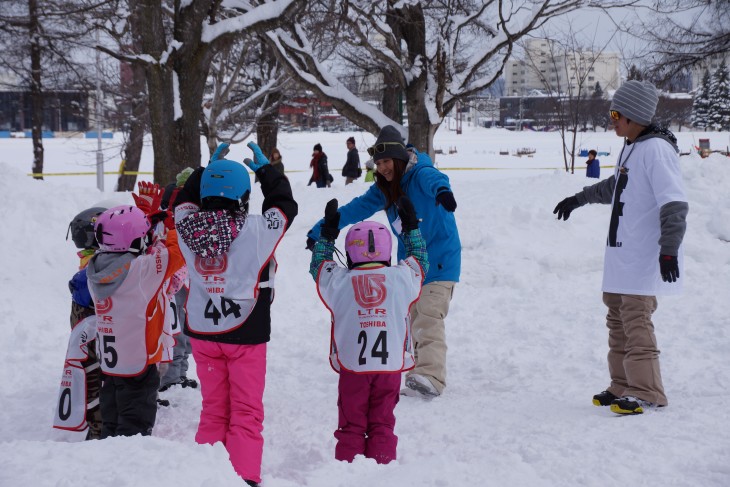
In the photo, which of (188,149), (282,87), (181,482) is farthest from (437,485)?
(282,87)

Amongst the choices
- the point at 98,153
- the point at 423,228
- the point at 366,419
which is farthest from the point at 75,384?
the point at 98,153

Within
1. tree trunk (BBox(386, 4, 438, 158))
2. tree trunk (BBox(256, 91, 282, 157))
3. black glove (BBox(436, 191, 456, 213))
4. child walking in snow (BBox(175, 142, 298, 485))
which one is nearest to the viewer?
child walking in snow (BBox(175, 142, 298, 485))

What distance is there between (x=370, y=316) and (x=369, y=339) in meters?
0.12

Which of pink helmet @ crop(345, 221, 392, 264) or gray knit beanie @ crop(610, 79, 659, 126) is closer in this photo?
pink helmet @ crop(345, 221, 392, 264)

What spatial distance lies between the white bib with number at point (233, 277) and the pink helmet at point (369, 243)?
0.41 metres

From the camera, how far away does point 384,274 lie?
376 centimetres

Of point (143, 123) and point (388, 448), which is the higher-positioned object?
point (143, 123)

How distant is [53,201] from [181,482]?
8091 millimetres

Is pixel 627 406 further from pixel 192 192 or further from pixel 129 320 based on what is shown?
pixel 129 320

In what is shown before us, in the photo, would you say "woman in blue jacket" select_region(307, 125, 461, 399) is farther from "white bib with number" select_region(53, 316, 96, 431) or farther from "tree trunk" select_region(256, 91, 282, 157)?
"tree trunk" select_region(256, 91, 282, 157)

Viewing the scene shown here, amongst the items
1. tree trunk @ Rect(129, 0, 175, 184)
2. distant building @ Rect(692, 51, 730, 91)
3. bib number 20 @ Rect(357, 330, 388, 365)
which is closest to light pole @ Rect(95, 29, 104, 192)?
tree trunk @ Rect(129, 0, 175, 184)

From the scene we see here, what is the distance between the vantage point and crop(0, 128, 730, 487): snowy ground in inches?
121

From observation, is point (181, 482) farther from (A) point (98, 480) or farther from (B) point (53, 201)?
(B) point (53, 201)

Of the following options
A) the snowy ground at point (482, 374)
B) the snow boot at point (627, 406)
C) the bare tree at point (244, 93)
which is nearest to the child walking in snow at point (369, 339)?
the snowy ground at point (482, 374)
